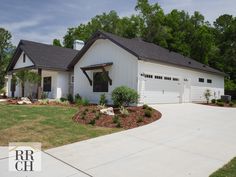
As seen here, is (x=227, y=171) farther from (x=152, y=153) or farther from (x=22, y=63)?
(x=22, y=63)

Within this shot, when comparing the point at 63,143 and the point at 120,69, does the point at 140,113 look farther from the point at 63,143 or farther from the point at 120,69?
the point at 120,69

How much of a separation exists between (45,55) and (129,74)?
429 inches

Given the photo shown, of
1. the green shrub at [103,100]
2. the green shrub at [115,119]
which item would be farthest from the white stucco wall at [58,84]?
the green shrub at [115,119]

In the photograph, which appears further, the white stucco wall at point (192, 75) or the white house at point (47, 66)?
the white house at point (47, 66)

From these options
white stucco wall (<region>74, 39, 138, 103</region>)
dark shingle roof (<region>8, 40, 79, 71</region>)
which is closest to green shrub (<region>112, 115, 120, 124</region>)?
white stucco wall (<region>74, 39, 138, 103</region>)

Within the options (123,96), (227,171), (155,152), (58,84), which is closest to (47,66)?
(58,84)

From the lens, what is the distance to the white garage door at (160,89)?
17.9 metres

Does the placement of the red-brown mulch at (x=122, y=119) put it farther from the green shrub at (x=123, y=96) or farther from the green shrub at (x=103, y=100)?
the green shrub at (x=103, y=100)

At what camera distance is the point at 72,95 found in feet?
78.1

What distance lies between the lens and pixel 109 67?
1944 cm

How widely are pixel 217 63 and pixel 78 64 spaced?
24.8m

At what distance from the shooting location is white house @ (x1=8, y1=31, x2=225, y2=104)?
17.8m

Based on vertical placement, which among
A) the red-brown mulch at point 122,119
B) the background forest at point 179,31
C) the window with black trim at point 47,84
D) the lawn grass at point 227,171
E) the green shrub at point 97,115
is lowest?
the lawn grass at point 227,171

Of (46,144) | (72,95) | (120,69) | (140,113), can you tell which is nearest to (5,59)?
(72,95)
